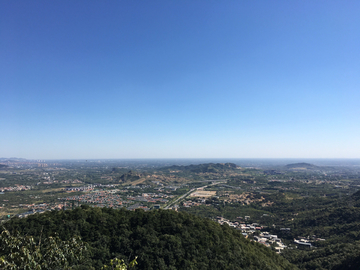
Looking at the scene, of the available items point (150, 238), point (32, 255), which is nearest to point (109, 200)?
point (150, 238)

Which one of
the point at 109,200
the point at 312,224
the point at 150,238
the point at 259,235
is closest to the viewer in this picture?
the point at 150,238

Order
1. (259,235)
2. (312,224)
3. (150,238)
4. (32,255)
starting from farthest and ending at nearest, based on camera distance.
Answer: (312,224) < (259,235) < (150,238) < (32,255)

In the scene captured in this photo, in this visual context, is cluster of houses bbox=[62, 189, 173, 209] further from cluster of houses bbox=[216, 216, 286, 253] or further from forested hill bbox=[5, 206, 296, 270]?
forested hill bbox=[5, 206, 296, 270]

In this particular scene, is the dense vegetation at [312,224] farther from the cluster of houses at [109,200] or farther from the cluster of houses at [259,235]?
the cluster of houses at [109,200]

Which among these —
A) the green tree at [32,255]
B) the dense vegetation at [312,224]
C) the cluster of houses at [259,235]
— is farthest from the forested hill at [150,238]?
the cluster of houses at [259,235]

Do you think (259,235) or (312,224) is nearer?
(259,235)

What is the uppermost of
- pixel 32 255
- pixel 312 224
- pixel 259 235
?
pixel 32 255

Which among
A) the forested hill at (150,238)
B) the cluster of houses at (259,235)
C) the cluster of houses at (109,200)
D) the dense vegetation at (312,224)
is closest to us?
the forested hill at (150,238)

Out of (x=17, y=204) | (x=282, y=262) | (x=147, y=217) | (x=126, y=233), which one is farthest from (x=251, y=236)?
(x=17, y=204)

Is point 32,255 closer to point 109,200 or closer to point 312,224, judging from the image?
point 312,224

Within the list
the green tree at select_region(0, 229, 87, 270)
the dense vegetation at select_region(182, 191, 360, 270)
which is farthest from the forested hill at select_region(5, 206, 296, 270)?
the green tree at select_region(0, 229, 87, 270)
